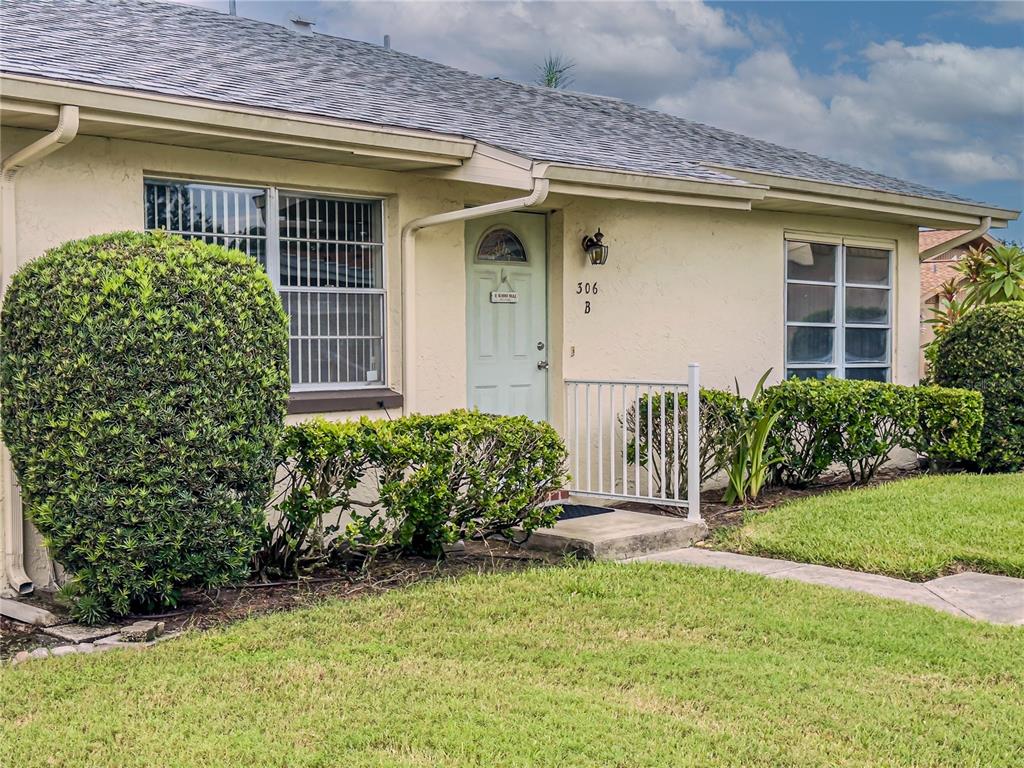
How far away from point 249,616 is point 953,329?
8.90 metres

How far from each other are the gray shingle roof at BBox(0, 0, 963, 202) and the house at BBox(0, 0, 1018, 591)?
42mm

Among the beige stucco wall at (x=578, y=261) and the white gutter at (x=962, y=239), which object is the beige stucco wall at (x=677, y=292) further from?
the white gutter at (x=962, y=239)

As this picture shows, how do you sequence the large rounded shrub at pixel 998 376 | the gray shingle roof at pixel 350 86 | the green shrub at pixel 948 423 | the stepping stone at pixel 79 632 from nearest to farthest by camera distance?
the stepping stone at pixel 79 632 < the gray shingle roof at pixel 350 86 < the green shrub at pixel 948 423 < the large rounded shrub at pixel 998 376

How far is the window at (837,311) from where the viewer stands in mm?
11328

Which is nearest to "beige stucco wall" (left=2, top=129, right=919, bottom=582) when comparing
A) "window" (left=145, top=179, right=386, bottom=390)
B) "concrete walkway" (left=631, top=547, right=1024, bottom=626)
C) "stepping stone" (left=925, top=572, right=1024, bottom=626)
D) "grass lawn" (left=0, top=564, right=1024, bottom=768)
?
"window" (left=145, top=179, right=386, bottom=390)

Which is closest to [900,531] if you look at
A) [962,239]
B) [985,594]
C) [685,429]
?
[985,594]

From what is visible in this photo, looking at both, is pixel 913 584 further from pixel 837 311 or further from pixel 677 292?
pixel 837 311

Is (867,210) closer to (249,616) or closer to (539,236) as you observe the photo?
(539,236)

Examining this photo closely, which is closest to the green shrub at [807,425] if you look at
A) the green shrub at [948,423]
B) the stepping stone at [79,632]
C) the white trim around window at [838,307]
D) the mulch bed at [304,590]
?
the green shrub at [948,423]

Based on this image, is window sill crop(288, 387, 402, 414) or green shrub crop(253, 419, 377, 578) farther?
window sill crop(288, 387, 402, 414)

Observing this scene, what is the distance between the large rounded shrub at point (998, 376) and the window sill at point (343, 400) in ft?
21.9

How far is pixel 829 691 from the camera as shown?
4.52 meters

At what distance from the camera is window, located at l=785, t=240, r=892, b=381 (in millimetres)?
11328

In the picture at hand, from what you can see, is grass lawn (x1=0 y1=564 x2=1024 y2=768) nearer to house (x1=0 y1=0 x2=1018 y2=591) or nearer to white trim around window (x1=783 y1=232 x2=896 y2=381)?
house (x1=0 y1=0 x2=1018 y2=591)
